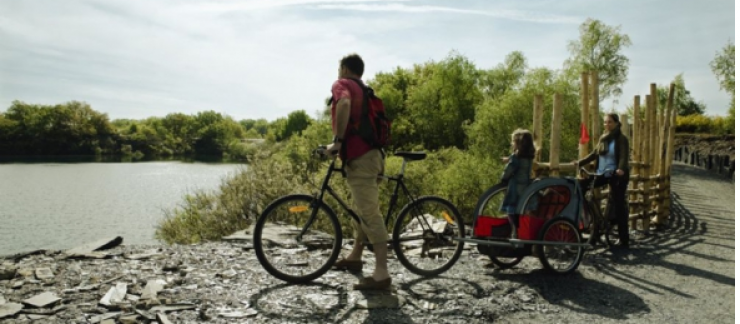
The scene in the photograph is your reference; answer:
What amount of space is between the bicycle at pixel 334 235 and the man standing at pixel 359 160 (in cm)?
24

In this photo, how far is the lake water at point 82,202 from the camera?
31180 millimetres

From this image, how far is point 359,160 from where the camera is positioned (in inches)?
192

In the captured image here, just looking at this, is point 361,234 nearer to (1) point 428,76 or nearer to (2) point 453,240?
(2) point 453,240

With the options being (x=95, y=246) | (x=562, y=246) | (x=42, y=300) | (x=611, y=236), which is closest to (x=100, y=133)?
(x=95, y=246)

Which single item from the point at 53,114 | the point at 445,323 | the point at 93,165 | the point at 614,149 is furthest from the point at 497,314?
the point at 53,114

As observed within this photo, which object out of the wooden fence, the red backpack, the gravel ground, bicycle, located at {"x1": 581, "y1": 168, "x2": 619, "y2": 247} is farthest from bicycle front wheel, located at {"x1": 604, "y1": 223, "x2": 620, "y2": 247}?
the red backpack

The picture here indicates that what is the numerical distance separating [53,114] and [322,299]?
8618 cm

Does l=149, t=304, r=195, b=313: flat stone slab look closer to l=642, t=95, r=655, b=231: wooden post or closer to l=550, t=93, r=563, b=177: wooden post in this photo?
l=550, t=93, r=563, b=177: wooden post

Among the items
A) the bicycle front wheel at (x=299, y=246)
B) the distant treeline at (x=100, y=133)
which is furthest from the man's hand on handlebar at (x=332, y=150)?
the distant treeline at (x=100, y=133)

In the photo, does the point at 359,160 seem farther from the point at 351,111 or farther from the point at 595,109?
the point at 595,109

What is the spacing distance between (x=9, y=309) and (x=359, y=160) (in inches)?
119

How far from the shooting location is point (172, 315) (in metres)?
4.35

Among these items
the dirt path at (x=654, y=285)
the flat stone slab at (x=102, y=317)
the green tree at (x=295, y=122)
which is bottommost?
the dirt path at (x=654, y=285)

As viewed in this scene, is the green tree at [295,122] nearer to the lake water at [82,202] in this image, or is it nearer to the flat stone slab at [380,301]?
the lake water at [82,202]
